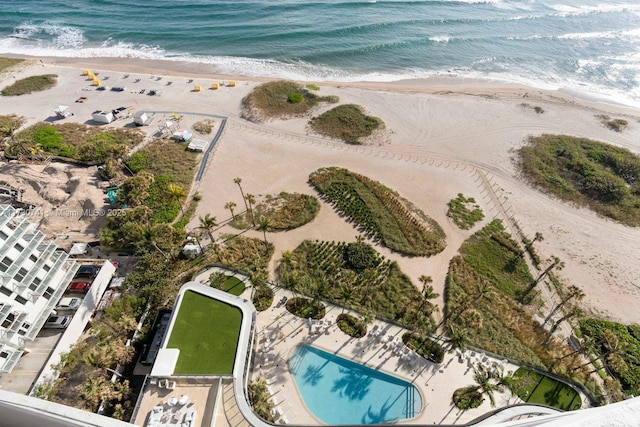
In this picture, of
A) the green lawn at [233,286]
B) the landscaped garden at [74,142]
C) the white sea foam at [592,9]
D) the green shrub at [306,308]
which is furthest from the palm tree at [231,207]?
the white sea foam at [592,9]

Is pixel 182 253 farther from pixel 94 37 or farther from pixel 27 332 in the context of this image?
pixel 94 37

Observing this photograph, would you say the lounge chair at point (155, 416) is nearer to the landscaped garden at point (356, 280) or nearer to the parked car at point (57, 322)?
the parked car at point (57, 322)

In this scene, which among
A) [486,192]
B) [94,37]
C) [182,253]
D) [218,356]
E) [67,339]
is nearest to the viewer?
[218,356]

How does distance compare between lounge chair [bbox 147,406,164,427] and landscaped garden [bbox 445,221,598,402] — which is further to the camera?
landscaped garden [bbox 445,221,598,402]

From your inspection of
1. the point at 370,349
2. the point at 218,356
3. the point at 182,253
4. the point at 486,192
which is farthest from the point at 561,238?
the point at 182,253

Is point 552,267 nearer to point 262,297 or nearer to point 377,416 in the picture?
point 377,416

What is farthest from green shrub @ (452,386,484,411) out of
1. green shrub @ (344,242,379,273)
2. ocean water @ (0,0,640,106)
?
ocean water @ (0,0,640,106)

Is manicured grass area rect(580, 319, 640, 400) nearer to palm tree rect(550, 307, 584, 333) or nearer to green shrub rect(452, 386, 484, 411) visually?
palm tree rect(550, 307, 584, 333)
